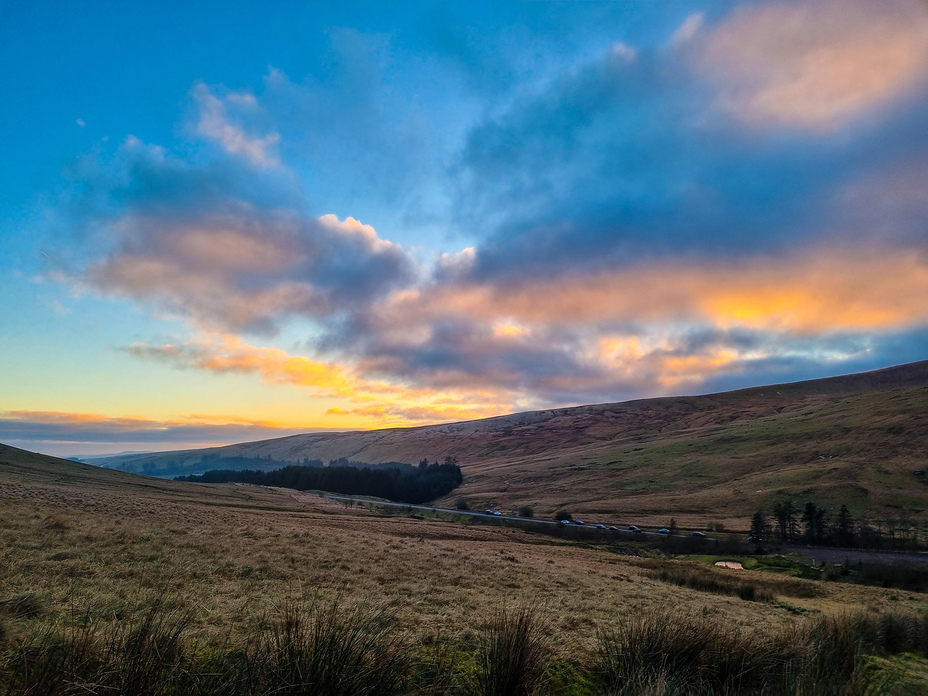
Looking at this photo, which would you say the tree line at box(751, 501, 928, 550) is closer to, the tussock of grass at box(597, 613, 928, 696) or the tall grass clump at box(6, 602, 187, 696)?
the tussock of grass at box(597, 613, 928, 696)

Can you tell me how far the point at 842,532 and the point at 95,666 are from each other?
311 feet

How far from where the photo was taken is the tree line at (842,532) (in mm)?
69938

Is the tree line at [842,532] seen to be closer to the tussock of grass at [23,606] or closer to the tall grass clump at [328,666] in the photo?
the tall grass clump at [328,666]

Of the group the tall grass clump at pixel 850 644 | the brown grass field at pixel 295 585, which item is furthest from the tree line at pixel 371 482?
the tall grass clump at pixel 850 644

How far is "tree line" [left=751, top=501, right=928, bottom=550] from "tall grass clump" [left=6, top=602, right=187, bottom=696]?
88664 millimetres

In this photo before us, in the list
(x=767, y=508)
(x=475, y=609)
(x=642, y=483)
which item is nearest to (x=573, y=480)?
(x=642, y=483)

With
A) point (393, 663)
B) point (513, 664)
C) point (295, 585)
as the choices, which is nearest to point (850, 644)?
point (513, 664)

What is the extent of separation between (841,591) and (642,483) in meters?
116

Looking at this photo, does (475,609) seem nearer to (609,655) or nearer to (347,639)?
(609,655)

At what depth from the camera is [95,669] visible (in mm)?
4027

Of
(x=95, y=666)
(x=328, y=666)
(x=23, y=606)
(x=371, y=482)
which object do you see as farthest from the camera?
(x=371, y=482)

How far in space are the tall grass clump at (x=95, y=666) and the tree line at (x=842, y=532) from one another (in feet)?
291

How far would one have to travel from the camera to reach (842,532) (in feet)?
240

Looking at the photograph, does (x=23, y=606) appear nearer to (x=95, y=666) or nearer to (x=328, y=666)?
(x=95, y=666)
